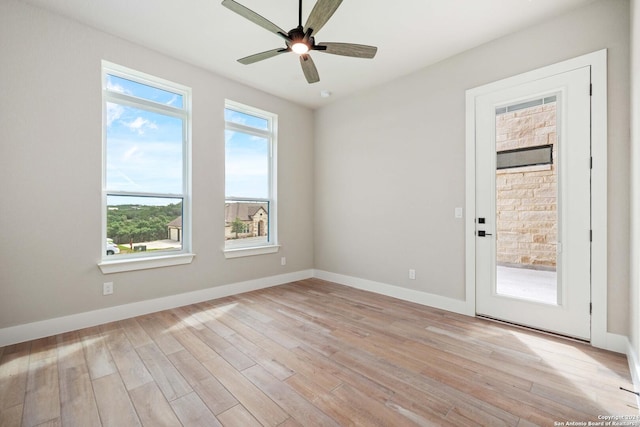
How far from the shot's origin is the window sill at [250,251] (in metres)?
4.07

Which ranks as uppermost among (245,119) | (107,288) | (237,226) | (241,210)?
(245,119)

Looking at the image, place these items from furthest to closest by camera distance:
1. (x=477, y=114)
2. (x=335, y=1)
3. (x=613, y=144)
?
(x=477, y=114) < (x=613, y=144) < (x=335, y=1)

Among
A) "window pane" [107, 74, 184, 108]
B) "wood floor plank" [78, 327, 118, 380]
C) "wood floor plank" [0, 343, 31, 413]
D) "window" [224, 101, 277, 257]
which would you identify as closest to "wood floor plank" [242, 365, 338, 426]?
"wood floor plank" [78, 327, 118, 380]

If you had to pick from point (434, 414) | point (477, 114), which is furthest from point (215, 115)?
point (434, 414)

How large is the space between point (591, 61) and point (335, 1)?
242 centimetres

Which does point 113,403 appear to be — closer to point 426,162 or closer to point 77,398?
point 77,398

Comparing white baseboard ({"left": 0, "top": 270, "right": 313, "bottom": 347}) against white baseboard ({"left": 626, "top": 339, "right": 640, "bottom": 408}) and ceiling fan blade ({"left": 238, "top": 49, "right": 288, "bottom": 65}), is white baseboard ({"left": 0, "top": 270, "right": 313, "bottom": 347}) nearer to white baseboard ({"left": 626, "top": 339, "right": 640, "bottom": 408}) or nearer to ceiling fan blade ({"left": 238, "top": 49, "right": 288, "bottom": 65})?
ceiling fan blade ({"left": 238, "top": 49, "right": 288, "bottom": 65})

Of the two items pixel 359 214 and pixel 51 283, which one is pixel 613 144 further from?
pixel 51 283

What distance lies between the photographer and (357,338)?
2.68 m

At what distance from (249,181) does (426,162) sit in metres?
2.62

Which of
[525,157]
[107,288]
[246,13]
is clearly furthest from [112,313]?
[525,157]

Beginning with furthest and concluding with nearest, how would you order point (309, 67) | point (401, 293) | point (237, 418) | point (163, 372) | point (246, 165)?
point (246, 165)
point (401, 293)
point (309, 67)
point (163, 372)
point (237, 418)

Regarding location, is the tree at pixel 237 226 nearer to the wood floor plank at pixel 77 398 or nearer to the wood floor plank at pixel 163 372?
the wood floor plank at pixel 163 372

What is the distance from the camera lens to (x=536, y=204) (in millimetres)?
2830
